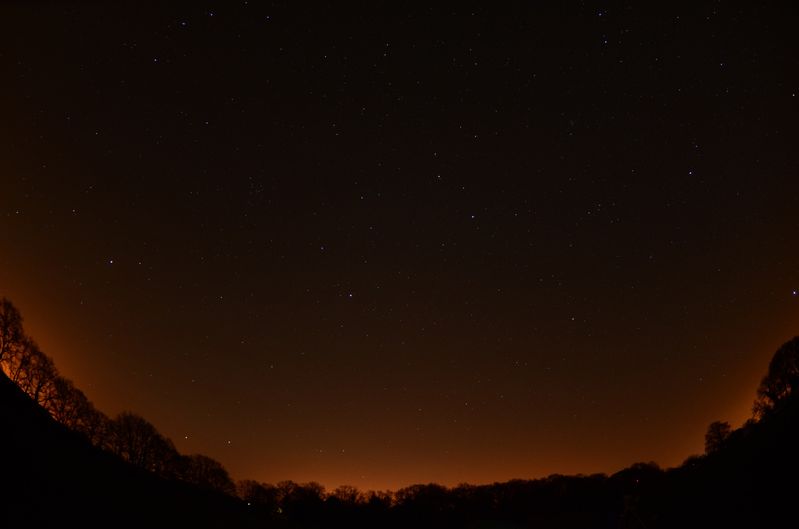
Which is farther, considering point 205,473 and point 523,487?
point 523,487

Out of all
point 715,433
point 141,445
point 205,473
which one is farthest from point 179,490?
point 715,433

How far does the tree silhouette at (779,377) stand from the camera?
177 ft

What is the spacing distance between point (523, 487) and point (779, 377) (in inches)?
2206

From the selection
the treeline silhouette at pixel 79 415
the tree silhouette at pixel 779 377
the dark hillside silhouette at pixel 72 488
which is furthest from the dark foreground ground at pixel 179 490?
the tree silhouette at pixel 779 377

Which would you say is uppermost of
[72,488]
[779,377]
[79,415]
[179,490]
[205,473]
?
[779,377]

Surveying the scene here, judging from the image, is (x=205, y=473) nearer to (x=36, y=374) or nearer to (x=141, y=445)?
(x=141, y=445)

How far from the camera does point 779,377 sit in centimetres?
5481

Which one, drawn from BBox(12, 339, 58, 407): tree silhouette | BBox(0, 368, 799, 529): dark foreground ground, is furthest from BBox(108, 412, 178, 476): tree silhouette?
BBox(0, 368, 799, 529): dark foreground ground

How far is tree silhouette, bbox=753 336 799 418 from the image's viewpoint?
177ft

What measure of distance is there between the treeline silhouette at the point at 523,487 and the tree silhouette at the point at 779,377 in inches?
3.8

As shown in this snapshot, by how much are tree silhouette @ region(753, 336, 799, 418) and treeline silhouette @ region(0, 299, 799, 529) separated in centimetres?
10

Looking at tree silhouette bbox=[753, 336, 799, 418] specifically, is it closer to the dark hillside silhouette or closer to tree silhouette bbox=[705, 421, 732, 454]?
tree silhouette bbox=[705, 421, 732, 454]

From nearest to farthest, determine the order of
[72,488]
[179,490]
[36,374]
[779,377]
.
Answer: [72,488] → [179,490] → [36,374] → [779,377]

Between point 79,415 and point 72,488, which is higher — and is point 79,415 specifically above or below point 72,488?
above
